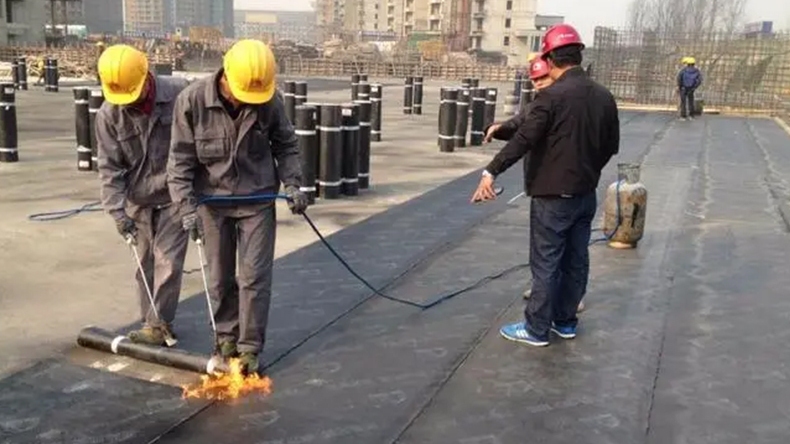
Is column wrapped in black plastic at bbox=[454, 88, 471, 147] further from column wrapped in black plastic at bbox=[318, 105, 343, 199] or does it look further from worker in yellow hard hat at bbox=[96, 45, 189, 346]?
worker in yellow hard hat at bbox=[96, 45, 189, 346]

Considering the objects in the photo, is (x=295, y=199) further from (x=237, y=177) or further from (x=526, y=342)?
(x=526, y=342)

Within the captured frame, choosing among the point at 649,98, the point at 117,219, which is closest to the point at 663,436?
the point at 117,219

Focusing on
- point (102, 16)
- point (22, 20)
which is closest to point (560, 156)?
point (22, 20)

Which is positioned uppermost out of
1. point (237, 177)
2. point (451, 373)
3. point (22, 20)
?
point (22, 20)

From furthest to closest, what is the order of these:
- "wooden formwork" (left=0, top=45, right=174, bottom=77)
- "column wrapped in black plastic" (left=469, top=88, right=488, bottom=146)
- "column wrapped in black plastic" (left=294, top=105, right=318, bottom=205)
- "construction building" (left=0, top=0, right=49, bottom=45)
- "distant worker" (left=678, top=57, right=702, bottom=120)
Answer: "construction building" (left=0, top=0, right=49, bottom=45) → "wooden formwork" (left=0, top=45, right=174, bottom=77) → "distant worker" (left=678, top=57, right=702, bottom=120) → "column wrapped in black plastic" (left=469, top=88, right=488, bottom=146) → "column wrapped in black plastic" (left=294, top=105, right=318, bottom=205)

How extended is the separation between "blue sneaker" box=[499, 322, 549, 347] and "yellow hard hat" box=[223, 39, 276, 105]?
2.18 meters

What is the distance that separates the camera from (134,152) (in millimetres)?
4383

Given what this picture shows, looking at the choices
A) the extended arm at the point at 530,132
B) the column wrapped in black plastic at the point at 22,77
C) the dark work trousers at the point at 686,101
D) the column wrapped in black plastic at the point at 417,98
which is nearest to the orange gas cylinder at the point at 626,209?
the extended arm at the point at 530,132

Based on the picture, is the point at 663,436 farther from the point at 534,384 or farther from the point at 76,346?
the point at 76,346

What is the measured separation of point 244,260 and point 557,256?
1836 mm

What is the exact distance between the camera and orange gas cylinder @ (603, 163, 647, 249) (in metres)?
7.20

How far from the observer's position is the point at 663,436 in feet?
12.3

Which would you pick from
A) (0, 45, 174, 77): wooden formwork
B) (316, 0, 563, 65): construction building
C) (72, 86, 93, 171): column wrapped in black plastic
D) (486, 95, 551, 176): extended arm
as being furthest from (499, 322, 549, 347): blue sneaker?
(316, 0, 563, 65): construction building

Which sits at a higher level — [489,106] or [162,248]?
[489,106]
